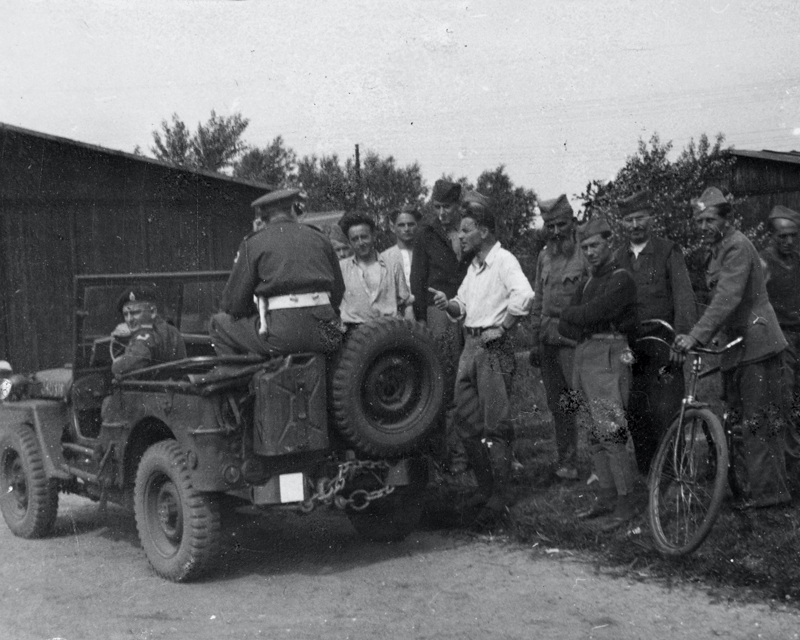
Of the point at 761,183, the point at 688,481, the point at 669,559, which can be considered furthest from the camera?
the point at 761,183

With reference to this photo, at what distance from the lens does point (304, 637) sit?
4262mm

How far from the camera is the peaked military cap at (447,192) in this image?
757cm

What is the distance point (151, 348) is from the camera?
631 cm

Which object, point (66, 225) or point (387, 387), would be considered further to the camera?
point (66, 225)

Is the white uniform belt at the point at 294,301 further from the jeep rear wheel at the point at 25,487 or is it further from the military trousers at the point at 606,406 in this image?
the jeep rear wheel at the point at 25,487

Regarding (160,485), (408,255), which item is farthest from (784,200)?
(160,485)

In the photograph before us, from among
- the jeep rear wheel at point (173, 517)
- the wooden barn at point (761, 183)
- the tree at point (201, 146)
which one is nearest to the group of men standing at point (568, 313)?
the jeep rear wheel at point (173, 517)

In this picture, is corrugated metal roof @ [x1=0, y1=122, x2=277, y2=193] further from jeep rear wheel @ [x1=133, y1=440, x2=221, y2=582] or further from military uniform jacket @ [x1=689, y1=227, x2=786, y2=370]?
military uniform jacket @ [x1=689, y1=227, x2=786, y2=370]

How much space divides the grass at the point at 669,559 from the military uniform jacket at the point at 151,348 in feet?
7.21

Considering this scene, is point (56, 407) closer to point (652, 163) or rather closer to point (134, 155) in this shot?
point (134, 155)

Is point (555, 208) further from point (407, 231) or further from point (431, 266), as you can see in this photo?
point (407, 231)

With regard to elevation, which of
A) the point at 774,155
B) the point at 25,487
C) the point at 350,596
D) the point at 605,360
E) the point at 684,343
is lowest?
the point at 350,596

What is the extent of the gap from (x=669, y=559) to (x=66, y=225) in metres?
12.3

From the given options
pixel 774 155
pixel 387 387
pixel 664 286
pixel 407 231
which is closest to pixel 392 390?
pixel 387 387
